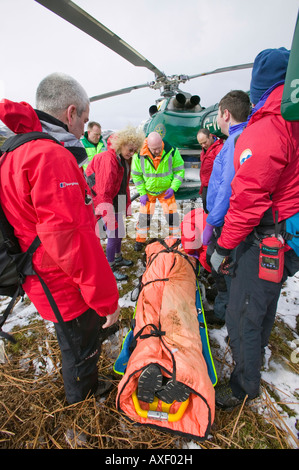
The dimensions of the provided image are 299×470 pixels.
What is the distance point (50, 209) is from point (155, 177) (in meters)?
3.18

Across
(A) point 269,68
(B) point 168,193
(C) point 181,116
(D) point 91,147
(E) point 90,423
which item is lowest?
(E) point 90,423

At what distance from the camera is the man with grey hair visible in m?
0.94

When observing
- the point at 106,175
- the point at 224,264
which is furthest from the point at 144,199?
the point at 224,264

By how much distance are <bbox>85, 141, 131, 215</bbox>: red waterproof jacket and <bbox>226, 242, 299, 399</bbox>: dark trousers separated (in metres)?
1.91

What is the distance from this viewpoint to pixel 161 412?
1406 mm

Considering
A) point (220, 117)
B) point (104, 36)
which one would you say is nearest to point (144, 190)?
point (220, 117)

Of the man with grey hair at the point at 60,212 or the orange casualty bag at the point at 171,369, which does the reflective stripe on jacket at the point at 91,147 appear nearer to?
the man with grey hair at the point at 60,212

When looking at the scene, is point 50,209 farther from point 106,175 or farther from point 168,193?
point 168,193

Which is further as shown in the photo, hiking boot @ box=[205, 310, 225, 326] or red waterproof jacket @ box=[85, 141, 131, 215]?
red waterproof jacket @ box=[85, 141, 131, 215]

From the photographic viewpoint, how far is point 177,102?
20.4 feet

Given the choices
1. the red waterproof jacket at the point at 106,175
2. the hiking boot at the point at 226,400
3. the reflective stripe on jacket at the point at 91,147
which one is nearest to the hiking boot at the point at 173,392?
the hiking boot at the point at 226,400

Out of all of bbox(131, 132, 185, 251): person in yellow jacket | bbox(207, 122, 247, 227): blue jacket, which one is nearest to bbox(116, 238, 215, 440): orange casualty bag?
bbox(207, 122, 247, 227): blue jacket

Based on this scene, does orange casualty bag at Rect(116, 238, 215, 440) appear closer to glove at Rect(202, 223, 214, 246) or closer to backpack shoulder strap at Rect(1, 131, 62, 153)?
glove at Rect(202, 223, 214, 246)
